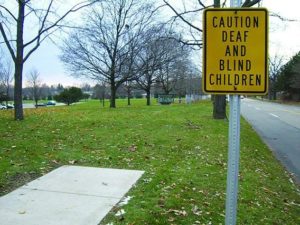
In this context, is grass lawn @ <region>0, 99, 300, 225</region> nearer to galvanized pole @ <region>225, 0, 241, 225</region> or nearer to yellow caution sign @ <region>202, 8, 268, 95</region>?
galvanized pole @ <region>225, 0, 241, 225</region>

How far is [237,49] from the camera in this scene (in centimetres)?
320

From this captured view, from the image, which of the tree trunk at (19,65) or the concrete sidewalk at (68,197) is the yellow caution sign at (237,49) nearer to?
the concrete sidewalk at (68,197)

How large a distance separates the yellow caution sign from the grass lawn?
2.39 m

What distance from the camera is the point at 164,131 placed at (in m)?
13.1

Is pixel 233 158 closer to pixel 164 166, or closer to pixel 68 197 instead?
pixel 68 197

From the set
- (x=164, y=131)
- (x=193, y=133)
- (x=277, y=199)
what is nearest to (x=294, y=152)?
(x=193, y=133)

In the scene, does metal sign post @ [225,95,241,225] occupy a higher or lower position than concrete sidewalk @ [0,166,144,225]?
higher

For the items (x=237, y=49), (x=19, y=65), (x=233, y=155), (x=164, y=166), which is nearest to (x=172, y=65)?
(x=19, y=65)

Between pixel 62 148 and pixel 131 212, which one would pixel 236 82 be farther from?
pixel 62 148

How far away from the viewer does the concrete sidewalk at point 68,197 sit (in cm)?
494

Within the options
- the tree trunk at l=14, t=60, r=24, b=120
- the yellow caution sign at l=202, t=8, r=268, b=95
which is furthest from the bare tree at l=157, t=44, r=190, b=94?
the yellow caution sign at l=202, t=8, r=268, b=95

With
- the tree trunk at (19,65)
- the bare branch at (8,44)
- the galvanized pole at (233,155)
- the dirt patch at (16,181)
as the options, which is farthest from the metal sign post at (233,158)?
the bare branch at (8,44)

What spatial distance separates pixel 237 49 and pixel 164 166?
501 cm

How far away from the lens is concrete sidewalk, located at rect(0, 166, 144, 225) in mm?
4938
